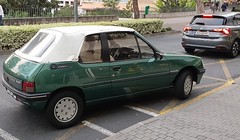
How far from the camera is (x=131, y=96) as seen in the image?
19.6 feet

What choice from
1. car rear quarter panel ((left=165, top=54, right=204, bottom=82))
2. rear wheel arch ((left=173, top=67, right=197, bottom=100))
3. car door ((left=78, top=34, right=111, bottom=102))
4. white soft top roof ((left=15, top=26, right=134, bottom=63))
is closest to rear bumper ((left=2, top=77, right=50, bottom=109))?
white soft top roof ((left=15, top=26, right=134, bottom=63))

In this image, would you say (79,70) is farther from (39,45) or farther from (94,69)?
(39,45)

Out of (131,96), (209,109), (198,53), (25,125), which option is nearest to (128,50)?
(131,96)

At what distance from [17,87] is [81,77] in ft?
3.14

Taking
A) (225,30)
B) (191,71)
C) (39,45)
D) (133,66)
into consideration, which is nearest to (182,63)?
(191,71)

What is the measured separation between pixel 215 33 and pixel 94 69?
707cm

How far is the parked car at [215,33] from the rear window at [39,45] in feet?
23.3

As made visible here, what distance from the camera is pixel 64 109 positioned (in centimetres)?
514

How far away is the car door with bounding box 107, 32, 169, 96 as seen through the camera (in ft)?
18.5

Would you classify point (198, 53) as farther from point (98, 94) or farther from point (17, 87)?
point (17, 87)

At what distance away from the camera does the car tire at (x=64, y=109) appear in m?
5.02

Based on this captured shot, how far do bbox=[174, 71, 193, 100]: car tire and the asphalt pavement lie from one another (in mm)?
203

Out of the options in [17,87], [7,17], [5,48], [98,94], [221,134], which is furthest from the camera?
[7,17]

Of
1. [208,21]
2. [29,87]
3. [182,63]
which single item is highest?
[208,21]
